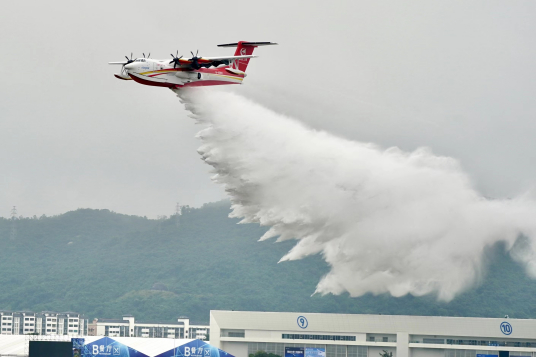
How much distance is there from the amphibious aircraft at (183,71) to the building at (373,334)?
19100 mm

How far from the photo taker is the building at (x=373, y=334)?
51906 mm

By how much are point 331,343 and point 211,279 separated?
285ft

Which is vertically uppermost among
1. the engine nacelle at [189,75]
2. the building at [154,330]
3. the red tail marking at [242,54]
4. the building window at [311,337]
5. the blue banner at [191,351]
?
the red tail marking at [242,54]

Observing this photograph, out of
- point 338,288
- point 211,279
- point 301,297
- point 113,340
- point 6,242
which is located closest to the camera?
point 113,340

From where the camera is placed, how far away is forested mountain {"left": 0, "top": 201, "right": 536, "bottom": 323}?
125375 millimetres

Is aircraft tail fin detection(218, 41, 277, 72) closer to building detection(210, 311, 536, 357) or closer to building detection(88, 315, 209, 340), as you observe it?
building detection(210, 311, 536, 357)

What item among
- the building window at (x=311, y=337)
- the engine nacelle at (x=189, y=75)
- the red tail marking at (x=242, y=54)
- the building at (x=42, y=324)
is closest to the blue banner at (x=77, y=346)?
the engine nacelle at (x=189, y=75)

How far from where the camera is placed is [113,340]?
142ft

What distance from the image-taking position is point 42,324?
351 feet

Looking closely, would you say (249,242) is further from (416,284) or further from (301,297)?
(416,284)

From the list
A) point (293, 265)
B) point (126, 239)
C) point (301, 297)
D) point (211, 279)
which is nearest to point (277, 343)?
point (301, 297)

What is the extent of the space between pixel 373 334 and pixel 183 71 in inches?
910

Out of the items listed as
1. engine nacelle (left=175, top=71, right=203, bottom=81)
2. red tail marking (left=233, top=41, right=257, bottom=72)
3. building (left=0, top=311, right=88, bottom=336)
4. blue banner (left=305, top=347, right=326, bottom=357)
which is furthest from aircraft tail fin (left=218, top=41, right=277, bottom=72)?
building (left=0, top=311, right=88, bottom=336)

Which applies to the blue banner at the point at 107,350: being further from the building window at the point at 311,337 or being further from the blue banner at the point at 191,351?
the building window at the point at 311,337
